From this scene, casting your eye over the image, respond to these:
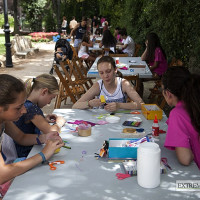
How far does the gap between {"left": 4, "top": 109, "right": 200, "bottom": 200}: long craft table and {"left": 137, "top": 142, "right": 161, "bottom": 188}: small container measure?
4 centimetres

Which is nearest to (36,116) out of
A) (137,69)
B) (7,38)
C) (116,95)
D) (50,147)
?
(50,147)

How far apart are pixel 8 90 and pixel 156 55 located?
551 cm

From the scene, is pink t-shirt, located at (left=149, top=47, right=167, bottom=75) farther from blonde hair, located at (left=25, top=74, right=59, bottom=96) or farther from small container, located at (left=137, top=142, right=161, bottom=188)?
small container, located at (left=137, top=142, right=161, bottom=188)

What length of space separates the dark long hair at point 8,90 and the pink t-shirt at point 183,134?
1.05 meters

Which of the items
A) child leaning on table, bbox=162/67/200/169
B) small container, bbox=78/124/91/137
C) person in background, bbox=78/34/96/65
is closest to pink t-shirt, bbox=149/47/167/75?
person in background, bbox=78/34/96/65

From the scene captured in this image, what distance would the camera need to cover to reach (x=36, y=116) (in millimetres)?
2732

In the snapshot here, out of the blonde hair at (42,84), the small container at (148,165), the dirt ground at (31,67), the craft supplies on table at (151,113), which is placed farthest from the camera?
the dirt ground at (31,67)

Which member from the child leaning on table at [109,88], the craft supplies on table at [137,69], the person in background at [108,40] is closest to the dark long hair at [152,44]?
the craft supplies on table at [137,69]

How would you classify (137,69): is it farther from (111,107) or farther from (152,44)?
(111,107)

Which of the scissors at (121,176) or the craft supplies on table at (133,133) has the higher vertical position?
the craft supplies on table at (133,133)

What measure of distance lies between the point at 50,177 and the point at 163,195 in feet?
2.26

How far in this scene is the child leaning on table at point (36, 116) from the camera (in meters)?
2.73

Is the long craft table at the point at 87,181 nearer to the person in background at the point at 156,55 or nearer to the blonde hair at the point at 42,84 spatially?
the blonde hair at the point at 42,84

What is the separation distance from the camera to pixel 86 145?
2523 millimetres
